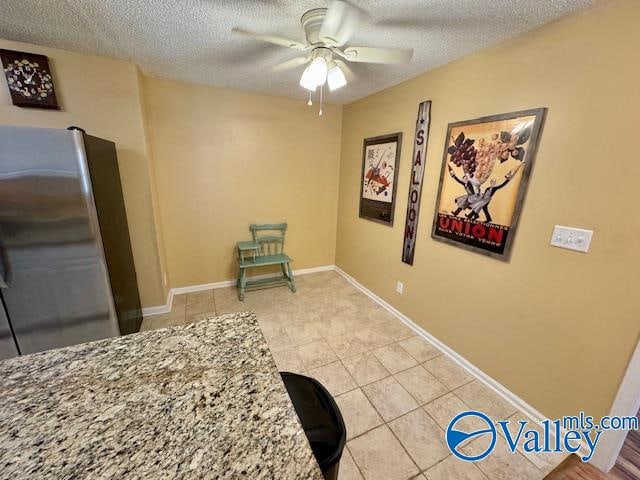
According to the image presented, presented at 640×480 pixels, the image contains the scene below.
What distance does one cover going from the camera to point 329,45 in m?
1.47

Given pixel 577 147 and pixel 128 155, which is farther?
pixel 128 155

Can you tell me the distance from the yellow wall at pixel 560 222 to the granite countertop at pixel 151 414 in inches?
66.5

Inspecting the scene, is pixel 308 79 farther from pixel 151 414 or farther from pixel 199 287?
pixel 199 287

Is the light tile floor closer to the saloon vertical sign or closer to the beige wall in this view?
the saloon vertical sign

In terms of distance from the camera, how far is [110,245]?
1.86m

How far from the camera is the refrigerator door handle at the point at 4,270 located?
4.96 ft

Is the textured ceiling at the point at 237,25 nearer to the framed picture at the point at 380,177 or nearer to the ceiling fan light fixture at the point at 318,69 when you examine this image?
the ceiling fan light fixture at the point at 318,69

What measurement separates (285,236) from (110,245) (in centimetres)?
196

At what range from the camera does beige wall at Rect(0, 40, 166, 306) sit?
1939mm

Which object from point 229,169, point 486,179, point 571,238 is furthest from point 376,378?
point 229,169

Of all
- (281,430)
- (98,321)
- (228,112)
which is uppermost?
(228,112)

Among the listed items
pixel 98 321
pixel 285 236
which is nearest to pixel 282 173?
pixel 285 236

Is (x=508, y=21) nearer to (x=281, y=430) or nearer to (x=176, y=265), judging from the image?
(x=281, y=430)

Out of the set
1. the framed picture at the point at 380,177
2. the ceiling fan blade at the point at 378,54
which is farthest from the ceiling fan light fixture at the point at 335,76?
the framed picture at the point at 380,177
